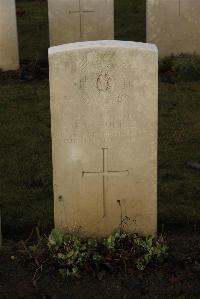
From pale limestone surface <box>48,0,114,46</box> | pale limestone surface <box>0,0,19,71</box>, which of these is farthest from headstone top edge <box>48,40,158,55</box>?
pale limestone surface <box>48,0,114,46</box>

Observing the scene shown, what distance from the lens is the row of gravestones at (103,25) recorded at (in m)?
9.34

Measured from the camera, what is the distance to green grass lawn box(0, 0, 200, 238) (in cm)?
564

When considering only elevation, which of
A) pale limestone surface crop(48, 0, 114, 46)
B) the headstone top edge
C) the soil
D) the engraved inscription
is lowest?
the soil

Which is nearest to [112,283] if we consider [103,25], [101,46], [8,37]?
[101,46]

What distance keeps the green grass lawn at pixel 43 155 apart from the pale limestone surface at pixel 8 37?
35 cm

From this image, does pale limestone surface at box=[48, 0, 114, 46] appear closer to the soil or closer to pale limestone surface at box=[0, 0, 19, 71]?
pale limestone surface at box=[0, 0, 19, 71]

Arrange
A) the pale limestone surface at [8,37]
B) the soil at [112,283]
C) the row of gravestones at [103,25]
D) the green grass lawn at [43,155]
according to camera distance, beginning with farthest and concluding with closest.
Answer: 1. the row of gravestones at [103,25]
2. the pale limestone surface at [8,37]
3. the green grass lawn at [43,155]
4. the soil at [112,283]

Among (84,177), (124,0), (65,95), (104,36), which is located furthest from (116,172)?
(124,0)

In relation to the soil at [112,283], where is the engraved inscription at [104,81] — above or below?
above

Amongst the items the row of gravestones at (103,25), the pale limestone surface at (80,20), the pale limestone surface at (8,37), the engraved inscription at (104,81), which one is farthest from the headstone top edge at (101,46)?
the pale limestone surface at (80,20)

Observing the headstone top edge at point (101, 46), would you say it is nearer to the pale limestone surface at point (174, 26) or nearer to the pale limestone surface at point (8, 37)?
the pale limestone surface at point (8, 37)

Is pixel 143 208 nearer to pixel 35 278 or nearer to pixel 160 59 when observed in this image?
pixel 35 278

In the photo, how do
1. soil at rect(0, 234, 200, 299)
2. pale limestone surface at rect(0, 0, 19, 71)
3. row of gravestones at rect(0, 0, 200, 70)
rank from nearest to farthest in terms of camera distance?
soil at rect(0, 234, 200, 299), pale limestone surface at rect(0, 0, 19, 71), row of gravestones at rect(0, 0, 200, 70)

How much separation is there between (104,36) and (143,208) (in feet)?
16.5
